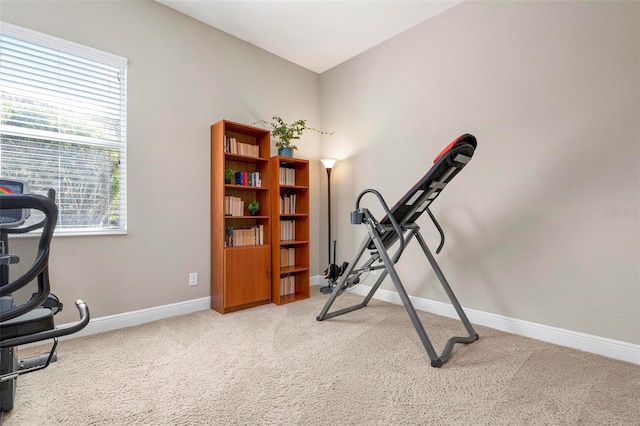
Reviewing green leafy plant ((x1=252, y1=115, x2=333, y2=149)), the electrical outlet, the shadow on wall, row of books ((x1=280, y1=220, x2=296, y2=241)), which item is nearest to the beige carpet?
the shadow on wall

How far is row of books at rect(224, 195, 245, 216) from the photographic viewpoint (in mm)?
3045

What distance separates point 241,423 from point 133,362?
3.33 ft

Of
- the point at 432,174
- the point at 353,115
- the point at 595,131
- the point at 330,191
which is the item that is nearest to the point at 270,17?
the point at 353,115

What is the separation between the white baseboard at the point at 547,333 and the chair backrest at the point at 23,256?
9.42ft

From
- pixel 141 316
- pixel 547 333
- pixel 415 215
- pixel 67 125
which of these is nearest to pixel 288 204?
pixel 415 215

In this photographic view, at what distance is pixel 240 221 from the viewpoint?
336cm

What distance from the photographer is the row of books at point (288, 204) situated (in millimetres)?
3529

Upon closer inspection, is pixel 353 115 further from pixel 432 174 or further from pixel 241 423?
pixel 241 423

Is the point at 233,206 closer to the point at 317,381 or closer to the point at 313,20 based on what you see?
the point at 317,381

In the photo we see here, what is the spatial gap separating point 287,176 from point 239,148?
2.22ft

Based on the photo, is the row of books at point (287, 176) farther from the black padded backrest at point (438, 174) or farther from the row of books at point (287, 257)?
the black padded backrest at point (438, 174)

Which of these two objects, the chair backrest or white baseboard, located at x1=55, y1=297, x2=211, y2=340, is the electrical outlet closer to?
white baseboard, located at x1=55, y1=297, x2=211, y2=340

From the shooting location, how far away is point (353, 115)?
3.76 meters

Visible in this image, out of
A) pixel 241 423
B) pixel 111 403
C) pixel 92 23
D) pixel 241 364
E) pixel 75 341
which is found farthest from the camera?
pixel 92 23
